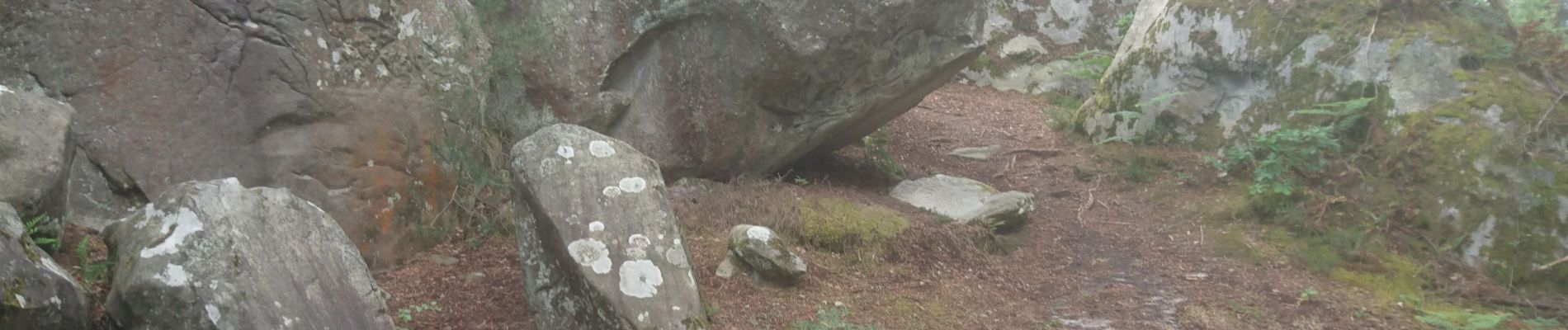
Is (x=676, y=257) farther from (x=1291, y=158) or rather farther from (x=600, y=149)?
(x=1291, y=158)

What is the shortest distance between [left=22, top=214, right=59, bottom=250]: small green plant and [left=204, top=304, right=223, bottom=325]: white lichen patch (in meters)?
1.04

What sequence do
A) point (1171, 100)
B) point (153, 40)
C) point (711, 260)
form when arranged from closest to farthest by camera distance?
1. point (153, 40)
2. point (711, 260)
3. point (1171, 100)

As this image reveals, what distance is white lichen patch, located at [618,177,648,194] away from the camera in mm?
5652

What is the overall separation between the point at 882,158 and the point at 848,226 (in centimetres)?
293

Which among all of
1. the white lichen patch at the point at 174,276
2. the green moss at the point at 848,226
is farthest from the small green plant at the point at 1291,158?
the white lichen patch at the point at 174,276

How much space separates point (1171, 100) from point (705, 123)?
547cm

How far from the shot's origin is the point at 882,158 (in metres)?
10.3

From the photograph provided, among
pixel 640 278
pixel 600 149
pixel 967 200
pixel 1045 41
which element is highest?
pixel 600 149

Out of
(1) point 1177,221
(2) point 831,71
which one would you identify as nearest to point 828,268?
(2) point 831,71

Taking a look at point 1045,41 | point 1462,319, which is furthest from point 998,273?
point 1045,41

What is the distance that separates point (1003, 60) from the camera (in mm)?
16312

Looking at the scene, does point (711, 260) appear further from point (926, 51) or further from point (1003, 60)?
point (1003, 60)

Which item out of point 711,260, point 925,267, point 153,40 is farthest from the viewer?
point 925,267

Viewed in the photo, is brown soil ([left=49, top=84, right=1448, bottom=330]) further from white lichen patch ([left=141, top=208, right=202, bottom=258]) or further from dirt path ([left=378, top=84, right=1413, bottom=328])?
white lichen patch ([left=141, top=208, right=202, bottom=258])
